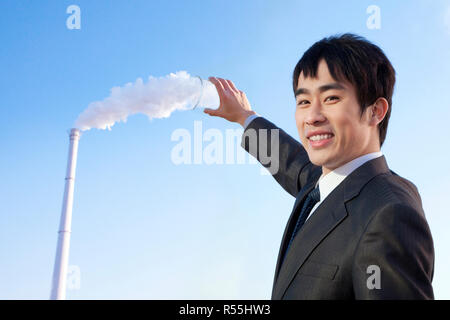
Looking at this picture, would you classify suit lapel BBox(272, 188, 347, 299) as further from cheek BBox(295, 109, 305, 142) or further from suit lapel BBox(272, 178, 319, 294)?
cheek BBox(295, 109, 305, 142)

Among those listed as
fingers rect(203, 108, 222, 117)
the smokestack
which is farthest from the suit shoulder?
the smokestack

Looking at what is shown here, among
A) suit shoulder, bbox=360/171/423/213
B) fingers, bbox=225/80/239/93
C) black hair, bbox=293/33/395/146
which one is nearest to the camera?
suit shoulder, bbox=360/171/423/213

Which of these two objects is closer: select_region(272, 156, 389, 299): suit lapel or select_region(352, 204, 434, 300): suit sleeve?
select_region(352, 204, 434, 300): suit sleeve

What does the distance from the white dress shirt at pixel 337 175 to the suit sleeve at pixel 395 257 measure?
21.3 inches

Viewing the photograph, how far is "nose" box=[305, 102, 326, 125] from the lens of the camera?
8.61 feet

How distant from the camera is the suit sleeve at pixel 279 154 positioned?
3.77 m

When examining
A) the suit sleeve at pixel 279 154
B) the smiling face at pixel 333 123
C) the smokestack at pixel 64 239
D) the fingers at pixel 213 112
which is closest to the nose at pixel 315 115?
the smiling face at pixel 333 123

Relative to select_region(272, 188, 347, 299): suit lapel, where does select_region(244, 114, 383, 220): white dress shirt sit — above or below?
above

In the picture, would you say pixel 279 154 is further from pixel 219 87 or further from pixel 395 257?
pixel 395 257

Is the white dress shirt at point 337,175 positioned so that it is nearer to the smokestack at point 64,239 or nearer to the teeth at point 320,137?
the teeth at point 320,137

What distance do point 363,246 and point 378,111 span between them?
101cm
